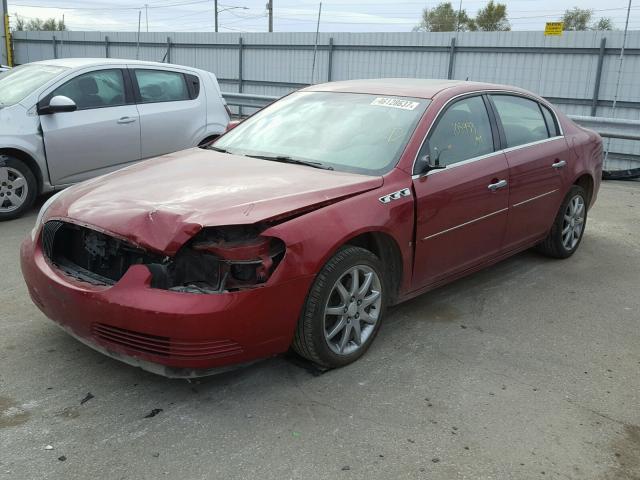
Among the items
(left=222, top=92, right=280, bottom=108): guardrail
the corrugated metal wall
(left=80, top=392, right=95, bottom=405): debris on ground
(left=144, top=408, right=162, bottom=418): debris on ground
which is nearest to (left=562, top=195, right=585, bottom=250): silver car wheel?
(left=144, top=408, right=162, bottom=418): debris on ground

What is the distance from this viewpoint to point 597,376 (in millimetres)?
3602

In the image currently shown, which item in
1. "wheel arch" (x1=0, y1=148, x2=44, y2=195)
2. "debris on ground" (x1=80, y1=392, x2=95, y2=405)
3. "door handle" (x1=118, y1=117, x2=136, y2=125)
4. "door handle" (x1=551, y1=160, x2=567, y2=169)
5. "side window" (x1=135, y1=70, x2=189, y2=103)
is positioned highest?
"side window" (x1=135, y1=70, x2=189, y2=103)

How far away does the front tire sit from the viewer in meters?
3.25

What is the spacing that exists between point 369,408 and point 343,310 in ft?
1.84

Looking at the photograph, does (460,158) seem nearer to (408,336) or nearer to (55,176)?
(408,336)

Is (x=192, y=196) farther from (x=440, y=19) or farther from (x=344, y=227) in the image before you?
(x=440, y=19)

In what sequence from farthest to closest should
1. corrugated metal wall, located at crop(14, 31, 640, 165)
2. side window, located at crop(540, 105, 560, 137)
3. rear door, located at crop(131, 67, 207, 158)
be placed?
corrugated metal wall, located at crop(14, 31, 640, 165)
rear door, located at crop(131, 67, 207, 158)
side window, located at crop(540, 105, 560, 137)

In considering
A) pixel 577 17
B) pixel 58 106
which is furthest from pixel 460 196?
pixel 577 17

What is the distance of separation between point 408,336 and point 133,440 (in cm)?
189

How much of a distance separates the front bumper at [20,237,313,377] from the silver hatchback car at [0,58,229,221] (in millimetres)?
3757

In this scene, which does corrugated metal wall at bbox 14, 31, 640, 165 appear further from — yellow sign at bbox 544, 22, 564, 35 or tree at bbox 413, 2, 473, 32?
tree at bbox 413, 2, 473, 32

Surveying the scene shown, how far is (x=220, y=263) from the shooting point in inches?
118

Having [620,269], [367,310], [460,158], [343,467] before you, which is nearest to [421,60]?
[620,269]

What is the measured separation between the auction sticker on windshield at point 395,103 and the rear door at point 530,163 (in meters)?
0.89
